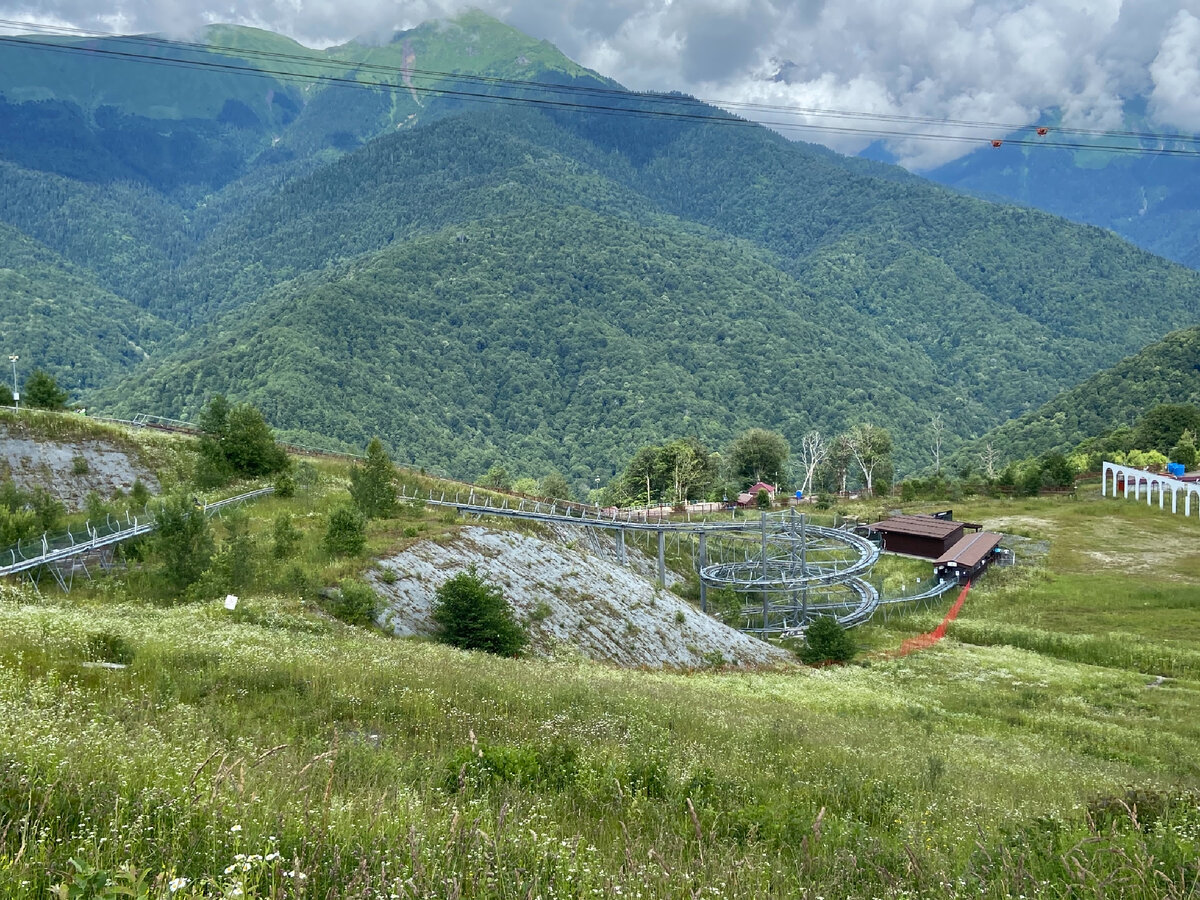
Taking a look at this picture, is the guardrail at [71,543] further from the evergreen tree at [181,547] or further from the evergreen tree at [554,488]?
the evergreen tree at [554,488]

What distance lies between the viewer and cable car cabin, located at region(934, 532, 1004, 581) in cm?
5442

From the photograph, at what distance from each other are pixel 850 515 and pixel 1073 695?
43.5m

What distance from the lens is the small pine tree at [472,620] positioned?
2286 centimetres

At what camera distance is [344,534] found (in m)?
25.3

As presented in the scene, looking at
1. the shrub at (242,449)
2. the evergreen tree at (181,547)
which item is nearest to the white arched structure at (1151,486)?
the shrub at (242,449)

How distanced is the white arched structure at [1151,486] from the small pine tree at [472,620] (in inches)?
2854

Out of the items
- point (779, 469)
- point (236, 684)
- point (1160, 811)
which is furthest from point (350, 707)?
point (779, 469)

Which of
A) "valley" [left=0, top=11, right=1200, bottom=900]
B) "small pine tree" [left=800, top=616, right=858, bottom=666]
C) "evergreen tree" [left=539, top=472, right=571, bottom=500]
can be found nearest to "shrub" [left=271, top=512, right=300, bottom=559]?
"valley" [left=0, top=11, right=1200, bottom=900]

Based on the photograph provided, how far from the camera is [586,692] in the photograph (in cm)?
1336

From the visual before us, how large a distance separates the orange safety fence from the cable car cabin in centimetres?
143

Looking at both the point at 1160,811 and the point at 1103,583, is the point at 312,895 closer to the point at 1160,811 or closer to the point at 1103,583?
the point at 1160,811

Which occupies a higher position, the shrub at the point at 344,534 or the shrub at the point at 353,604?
the shrub at the point at 344,534

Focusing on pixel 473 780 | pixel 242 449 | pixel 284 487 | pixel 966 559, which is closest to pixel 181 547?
pixel 284 487

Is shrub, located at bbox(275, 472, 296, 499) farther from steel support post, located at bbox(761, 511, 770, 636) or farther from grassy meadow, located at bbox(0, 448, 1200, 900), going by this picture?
steel support post, located at bbox(761, 511, 770, 636)
